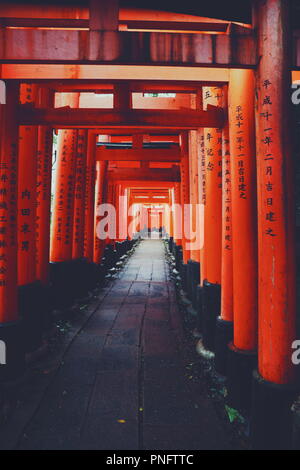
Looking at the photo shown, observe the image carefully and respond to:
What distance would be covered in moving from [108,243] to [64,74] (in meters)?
10.3

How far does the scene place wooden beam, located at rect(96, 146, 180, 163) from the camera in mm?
8641

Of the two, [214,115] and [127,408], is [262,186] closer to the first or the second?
[214,115]

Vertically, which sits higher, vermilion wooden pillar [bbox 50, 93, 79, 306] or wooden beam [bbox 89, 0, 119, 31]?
wooden beam [bbox 89, 0, 119, 31]

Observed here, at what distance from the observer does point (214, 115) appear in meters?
3.85

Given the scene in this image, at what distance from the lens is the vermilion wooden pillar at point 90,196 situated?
795 cm

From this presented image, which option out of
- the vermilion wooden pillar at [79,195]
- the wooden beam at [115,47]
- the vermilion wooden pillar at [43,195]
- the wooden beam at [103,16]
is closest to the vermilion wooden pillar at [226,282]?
the wooden beam at [115,47]

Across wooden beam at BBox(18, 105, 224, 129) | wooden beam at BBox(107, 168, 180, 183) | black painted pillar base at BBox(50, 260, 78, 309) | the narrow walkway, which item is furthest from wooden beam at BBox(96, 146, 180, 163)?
the narrow walkway

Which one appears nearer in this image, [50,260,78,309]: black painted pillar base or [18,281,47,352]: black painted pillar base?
[18,281,47,352]: black painted pillar base

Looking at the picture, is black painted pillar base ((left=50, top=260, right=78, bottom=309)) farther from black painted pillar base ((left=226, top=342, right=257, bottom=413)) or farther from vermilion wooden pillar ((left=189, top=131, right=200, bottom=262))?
black painted pillar base ((left=226, top=342, right=257, bottom=413))

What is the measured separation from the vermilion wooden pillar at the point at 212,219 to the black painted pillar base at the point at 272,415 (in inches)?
75.1

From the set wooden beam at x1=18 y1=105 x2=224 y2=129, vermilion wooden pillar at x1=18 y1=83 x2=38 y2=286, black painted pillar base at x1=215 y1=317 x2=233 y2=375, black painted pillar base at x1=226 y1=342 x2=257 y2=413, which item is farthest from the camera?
vermilion wooden pillar at x1=18 y1=83 x2=38 y2=286

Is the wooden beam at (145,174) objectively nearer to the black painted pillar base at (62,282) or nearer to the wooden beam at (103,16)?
the black painted pillar base at (62,282)

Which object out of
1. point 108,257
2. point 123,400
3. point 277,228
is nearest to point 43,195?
point 123,400

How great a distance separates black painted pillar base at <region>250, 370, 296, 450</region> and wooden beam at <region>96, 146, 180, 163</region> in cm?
709
